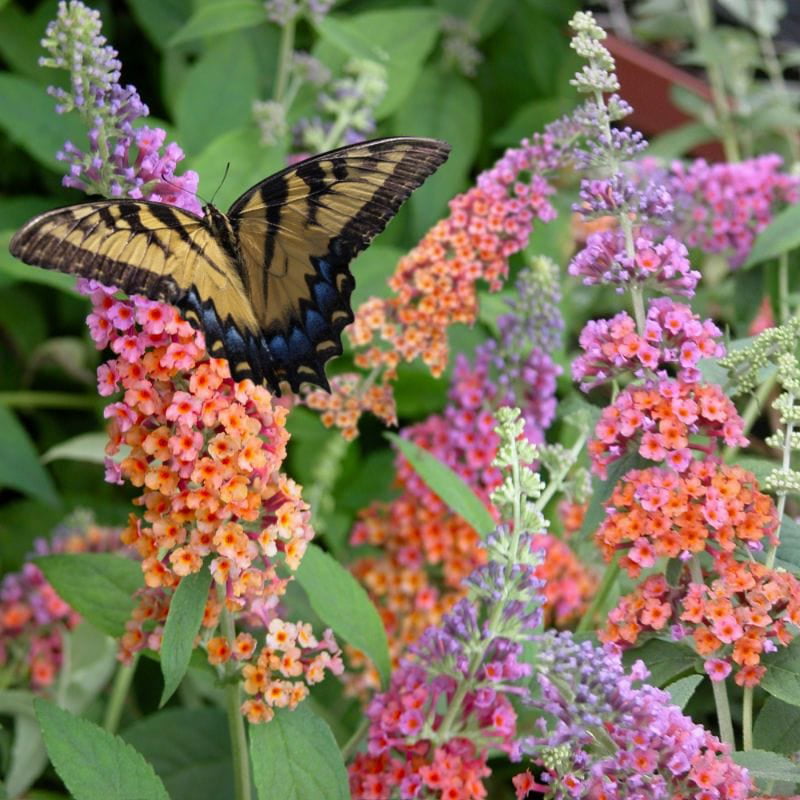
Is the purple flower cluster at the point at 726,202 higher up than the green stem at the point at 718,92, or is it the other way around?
the green stem at the point at 718,92

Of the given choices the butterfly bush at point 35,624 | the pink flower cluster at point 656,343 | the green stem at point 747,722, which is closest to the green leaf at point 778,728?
the green stem at point 747,722

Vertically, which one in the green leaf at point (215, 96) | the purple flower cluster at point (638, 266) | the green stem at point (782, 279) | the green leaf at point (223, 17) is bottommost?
the purple flower cluster at point (638, 266)

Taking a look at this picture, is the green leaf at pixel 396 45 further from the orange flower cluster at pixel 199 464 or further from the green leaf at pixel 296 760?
the green leaf at pixel 296 760

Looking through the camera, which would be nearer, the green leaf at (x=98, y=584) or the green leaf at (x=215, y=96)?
the green leaf at (x=98, y=584)

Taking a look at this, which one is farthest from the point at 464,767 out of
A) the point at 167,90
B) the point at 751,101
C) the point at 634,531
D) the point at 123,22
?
the point at 123,22

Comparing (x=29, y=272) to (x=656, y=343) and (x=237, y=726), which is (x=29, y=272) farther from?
(x=656, y=343)

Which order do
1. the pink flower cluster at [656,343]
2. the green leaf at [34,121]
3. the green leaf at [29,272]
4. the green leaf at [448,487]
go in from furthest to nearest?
the green leaf at [34,121] < the green leaf at [29,272] < the green leaf at [448,487] < the pink flower cluster at [656,343]
